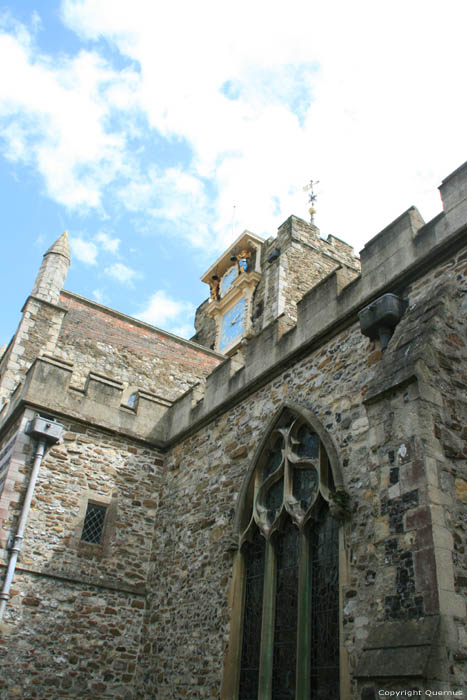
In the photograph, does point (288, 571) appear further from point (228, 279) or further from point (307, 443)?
point (228, 279)

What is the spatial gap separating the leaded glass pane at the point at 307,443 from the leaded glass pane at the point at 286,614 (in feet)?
2.96

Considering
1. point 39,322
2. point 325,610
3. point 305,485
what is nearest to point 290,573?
point 325,610

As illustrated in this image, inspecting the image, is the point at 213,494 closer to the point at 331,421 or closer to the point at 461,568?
the point at 331,421

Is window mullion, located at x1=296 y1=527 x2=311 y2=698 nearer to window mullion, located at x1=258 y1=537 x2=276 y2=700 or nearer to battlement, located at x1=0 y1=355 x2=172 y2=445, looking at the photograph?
window mullion, located at x1=258 y1=537 x2=276 y2=700

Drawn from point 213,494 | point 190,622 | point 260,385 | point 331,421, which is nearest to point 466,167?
point 331,421

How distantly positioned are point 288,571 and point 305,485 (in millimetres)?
1076

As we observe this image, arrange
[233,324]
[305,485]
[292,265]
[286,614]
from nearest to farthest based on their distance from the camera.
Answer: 1. [286,614]
2. [305,485]
3. [292,265]
4. [233,324]

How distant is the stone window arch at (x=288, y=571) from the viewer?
6691mm

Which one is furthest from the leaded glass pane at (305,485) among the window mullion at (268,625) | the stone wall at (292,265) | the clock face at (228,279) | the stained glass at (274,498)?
the clock face at (228,279)

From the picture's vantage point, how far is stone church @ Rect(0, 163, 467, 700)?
207 inches

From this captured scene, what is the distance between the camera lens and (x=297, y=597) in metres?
7.24

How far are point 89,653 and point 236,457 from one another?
3.92 meters

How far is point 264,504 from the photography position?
8.48 metres

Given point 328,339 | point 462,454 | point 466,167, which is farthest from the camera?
point 328,339
